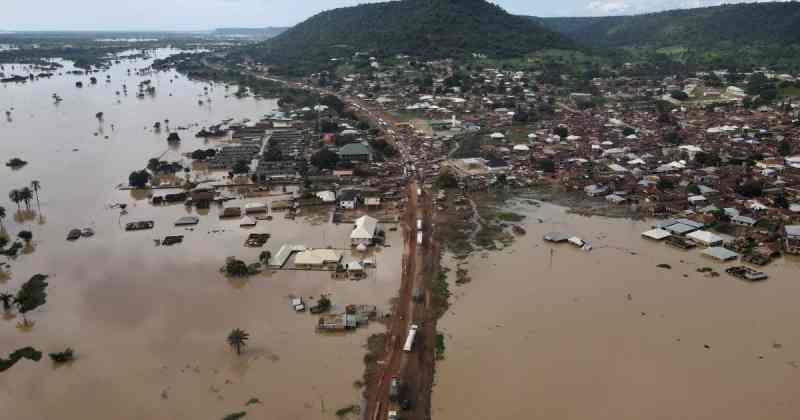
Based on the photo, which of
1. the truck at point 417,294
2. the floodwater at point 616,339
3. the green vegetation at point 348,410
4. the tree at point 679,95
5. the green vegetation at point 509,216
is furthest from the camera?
the tree at point 679,95

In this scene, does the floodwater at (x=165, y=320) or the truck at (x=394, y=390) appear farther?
the floodwater at (x=165, y=320)

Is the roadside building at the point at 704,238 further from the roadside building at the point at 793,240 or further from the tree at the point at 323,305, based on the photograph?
the tree at the point at 323,305

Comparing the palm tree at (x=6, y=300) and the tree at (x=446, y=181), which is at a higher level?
the tree at (x=446, y=181)

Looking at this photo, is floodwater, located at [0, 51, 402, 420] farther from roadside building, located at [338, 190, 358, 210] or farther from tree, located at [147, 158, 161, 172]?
roadside building, located at [338, 190, 358, 210]

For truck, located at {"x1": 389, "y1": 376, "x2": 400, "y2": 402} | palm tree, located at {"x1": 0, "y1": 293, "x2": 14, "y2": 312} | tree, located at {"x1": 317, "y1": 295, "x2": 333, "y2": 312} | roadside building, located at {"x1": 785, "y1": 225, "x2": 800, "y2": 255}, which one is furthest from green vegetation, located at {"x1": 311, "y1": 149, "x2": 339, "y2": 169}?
roadside building, located at {"x1": 785, "y1": 225, "x2": 800, "y2": 255}

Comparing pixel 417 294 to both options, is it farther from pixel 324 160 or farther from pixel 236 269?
pixel 324 160

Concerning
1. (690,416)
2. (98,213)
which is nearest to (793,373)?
(690,416)

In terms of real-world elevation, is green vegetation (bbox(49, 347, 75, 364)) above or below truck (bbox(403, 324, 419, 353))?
below

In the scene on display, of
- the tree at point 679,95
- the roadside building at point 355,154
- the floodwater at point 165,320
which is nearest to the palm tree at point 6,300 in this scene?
the floodwater at point 165,320

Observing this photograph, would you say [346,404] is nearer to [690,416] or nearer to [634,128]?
[690,416]
